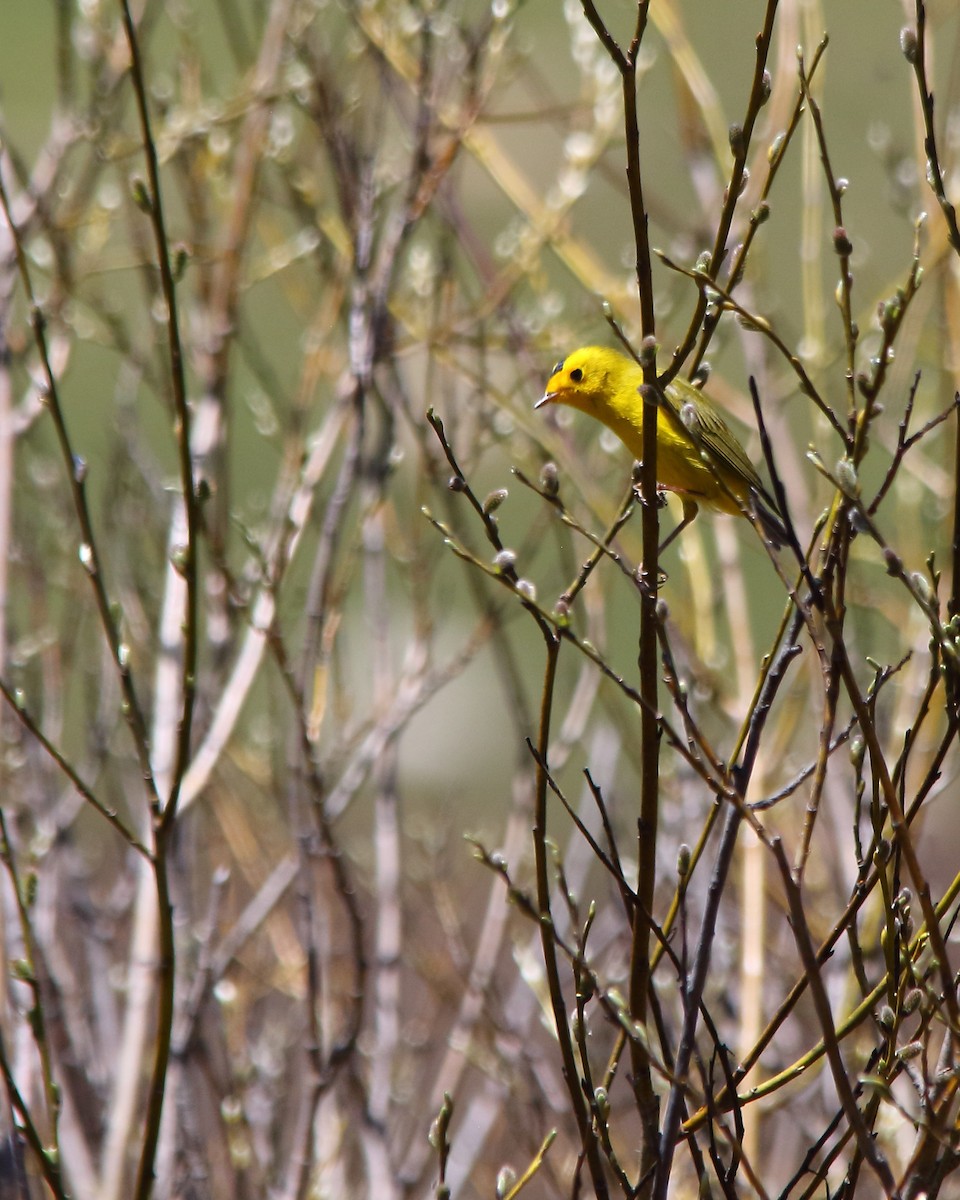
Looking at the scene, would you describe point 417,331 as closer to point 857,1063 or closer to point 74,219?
point 74,219

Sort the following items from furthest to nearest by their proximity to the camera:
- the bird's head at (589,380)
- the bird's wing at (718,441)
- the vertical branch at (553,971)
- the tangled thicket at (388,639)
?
the bird's head at (589,380)
the bird's wing at (718,441)
the tangled thicket at (388,639)
the vertical branch at (553,971)

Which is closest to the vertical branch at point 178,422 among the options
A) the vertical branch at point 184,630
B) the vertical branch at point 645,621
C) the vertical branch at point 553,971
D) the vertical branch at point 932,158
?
the vertical branch at point 184,630

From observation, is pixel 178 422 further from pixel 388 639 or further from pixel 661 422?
pixel 388 639

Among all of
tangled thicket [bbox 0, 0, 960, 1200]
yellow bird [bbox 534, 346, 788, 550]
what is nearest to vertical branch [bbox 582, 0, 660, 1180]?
tangled thicket [bbox 0, 0, 960, 1200]

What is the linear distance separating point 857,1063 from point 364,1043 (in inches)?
79.7

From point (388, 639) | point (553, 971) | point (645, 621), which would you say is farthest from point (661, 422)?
point (553, 971)

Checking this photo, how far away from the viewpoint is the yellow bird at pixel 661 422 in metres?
3.39

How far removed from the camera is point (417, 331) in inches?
170

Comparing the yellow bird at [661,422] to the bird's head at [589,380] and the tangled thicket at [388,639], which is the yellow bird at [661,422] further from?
the tangled thicket at [388,639]

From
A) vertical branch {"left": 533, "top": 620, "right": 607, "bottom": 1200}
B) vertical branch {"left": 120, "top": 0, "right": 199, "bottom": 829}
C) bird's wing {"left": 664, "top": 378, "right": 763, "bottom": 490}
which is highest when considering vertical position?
bird's wing {"left": 664, "top": 378, "right": 763, "bottom": 490}

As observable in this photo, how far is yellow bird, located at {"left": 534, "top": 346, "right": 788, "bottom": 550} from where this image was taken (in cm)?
339

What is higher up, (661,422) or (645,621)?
(661,422)

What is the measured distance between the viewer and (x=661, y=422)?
11.7 ft

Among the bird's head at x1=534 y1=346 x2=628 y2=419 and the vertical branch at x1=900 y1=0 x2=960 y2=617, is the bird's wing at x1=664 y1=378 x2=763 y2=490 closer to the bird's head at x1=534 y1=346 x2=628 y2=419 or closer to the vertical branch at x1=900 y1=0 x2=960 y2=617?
the bird's head at x1=534 y1=346 x2=628 y2=419
